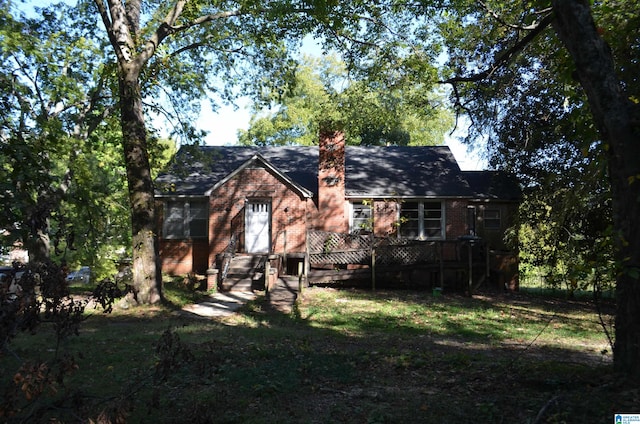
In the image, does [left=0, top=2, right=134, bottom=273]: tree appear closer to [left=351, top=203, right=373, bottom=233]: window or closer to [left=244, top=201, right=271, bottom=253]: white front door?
[left=244, top=201, right=271, bottom=253]: white front door

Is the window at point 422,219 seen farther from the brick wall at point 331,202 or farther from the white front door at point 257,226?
the white front door at point 257,226

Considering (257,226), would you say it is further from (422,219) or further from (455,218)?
(455,218)

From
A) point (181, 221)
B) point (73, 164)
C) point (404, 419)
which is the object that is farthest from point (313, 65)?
point (404, 419)

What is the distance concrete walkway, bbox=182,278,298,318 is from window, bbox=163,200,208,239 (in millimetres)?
5427

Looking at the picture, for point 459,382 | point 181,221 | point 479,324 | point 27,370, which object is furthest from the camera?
point 181,221

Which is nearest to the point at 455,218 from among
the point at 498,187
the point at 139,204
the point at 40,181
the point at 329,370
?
the point at 498,187

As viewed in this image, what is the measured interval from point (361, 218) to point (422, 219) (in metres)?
2.75

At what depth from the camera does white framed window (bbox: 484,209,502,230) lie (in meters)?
22.4

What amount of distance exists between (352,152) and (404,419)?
21.3m

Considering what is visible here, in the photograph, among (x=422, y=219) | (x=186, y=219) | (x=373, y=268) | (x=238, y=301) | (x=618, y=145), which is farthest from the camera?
(x=186, y=219)

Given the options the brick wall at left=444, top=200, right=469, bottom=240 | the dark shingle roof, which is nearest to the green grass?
the brick wall at left=444, top=200, right=469, bottom=240

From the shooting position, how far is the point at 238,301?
1543 centimetres

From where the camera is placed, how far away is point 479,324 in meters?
12.6

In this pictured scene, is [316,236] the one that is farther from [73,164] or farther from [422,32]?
[73,164]
